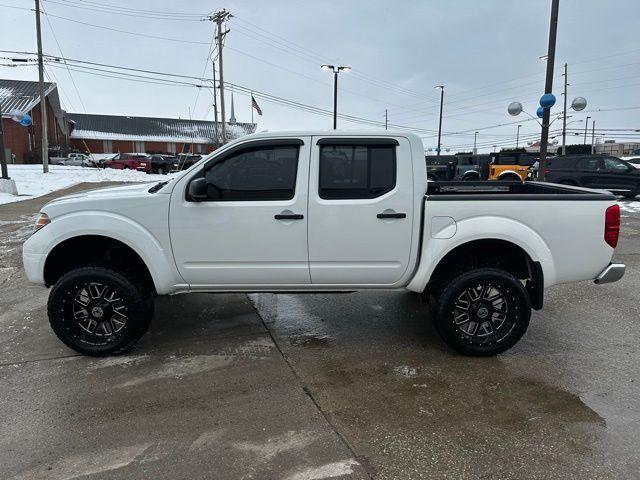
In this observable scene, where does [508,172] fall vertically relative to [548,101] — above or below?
below

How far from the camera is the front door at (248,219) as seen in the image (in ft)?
12.8

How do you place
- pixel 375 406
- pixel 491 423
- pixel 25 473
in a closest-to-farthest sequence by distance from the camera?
pixel 25 473
pixel 491 423
pixel 375 406

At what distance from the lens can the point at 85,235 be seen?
3.96 meters

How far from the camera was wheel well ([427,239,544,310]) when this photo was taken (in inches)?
159

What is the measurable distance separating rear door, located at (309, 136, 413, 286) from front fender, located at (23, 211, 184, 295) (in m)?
1.25

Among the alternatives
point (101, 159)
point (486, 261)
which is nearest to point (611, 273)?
point (486, 261)

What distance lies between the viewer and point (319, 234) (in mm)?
3932

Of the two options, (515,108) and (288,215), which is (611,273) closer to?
(288,215)

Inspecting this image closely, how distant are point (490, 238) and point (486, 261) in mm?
413

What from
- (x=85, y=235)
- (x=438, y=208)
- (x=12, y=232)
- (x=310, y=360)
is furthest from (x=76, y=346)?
(x=12, y=232)

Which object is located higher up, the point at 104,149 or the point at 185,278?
the point at 104,149

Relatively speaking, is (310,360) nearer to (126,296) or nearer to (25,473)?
(126,296)

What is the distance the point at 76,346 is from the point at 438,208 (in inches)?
129

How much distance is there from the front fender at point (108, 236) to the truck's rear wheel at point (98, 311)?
0.24 meters
